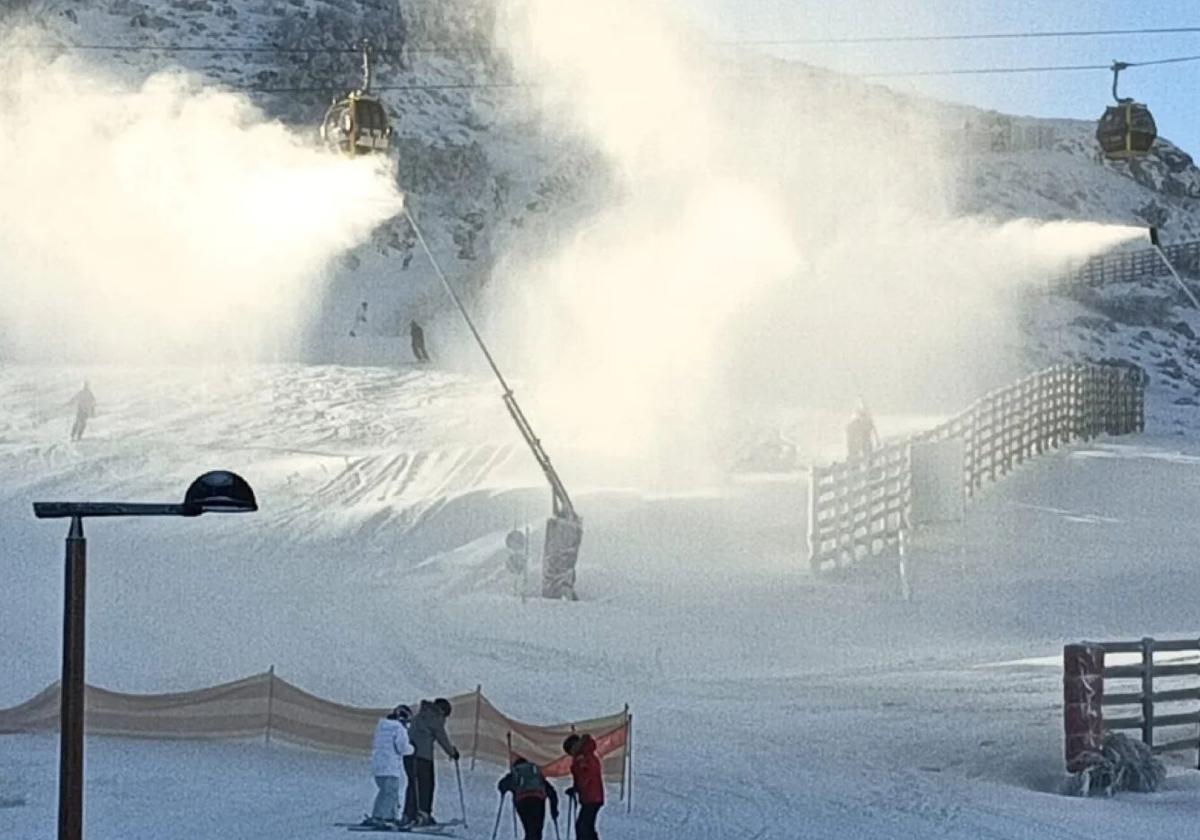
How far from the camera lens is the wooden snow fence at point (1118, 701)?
592 inches

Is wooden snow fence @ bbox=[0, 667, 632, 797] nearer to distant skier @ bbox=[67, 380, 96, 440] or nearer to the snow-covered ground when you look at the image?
the snow-covered ground

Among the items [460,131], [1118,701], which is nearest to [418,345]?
[460,131]

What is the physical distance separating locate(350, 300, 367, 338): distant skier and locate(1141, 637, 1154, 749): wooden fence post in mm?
42133

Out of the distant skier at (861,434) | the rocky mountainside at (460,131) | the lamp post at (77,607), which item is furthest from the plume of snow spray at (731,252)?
the lamp post at (77,607)

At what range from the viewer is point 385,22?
76688mm

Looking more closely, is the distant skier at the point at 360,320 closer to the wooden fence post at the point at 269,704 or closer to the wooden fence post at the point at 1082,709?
the wooden fence post at the point at 269,704

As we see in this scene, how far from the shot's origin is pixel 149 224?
6169cm

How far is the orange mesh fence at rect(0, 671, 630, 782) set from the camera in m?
15.2

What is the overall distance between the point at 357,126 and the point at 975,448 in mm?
13547

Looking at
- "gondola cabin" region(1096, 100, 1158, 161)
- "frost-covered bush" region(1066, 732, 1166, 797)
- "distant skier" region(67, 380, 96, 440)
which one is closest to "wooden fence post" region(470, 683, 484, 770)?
"frost-covered bush" region(1066, 732, 1166, 797)

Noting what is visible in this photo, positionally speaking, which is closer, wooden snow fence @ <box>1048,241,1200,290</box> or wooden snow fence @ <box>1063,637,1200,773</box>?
wooden snow fence @ <box>1063,637,1200,773</box>

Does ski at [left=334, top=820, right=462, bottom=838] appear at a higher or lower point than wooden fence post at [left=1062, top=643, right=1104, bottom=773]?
lower

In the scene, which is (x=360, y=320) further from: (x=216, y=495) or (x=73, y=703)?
(x=73, y=703)

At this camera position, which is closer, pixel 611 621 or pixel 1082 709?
pixel 1082 709
